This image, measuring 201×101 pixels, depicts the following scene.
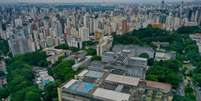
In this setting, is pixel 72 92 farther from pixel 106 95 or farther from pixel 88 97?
pixel 106 95

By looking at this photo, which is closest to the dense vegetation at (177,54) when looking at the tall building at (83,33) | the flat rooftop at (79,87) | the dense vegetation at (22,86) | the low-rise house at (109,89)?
the low-rise house at (109,89)

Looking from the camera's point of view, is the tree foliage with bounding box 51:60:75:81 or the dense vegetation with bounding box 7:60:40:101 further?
the tree foliage with bounding box 51:60:75:81

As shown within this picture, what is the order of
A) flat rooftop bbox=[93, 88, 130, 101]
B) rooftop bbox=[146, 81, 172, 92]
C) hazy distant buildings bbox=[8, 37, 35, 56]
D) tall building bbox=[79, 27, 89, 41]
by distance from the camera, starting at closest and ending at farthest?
flat rooftop bbox=[93, 88, 130, 101]
rooftop bbox=[146, 81, 172, 92]
hazy distant buildings bbox=[8, 37, 35, 56]
tall building bbox=[79, 27, 89, 41]

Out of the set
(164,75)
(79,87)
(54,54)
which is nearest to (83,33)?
(54,54)

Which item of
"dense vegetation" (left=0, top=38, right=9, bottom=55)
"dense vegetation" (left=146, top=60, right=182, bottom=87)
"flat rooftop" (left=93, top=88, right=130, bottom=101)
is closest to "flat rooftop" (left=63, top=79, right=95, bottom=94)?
"flat rooftop" (left=93, top=88, right=130, bottom=101)

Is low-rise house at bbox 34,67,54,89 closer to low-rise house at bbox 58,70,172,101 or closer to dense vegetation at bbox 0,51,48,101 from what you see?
dense vegetation at bbox 0,51,48,101

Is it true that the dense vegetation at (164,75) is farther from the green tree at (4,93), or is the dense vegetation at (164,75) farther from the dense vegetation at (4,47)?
the dense vegetation at (4,47)

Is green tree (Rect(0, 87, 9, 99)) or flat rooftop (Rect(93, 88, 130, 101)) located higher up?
flat rooftop (Rect(93, 88, 130, 101))

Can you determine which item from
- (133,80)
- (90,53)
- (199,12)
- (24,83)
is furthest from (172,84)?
(199,12)

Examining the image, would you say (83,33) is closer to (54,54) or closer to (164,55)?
(54,54)
